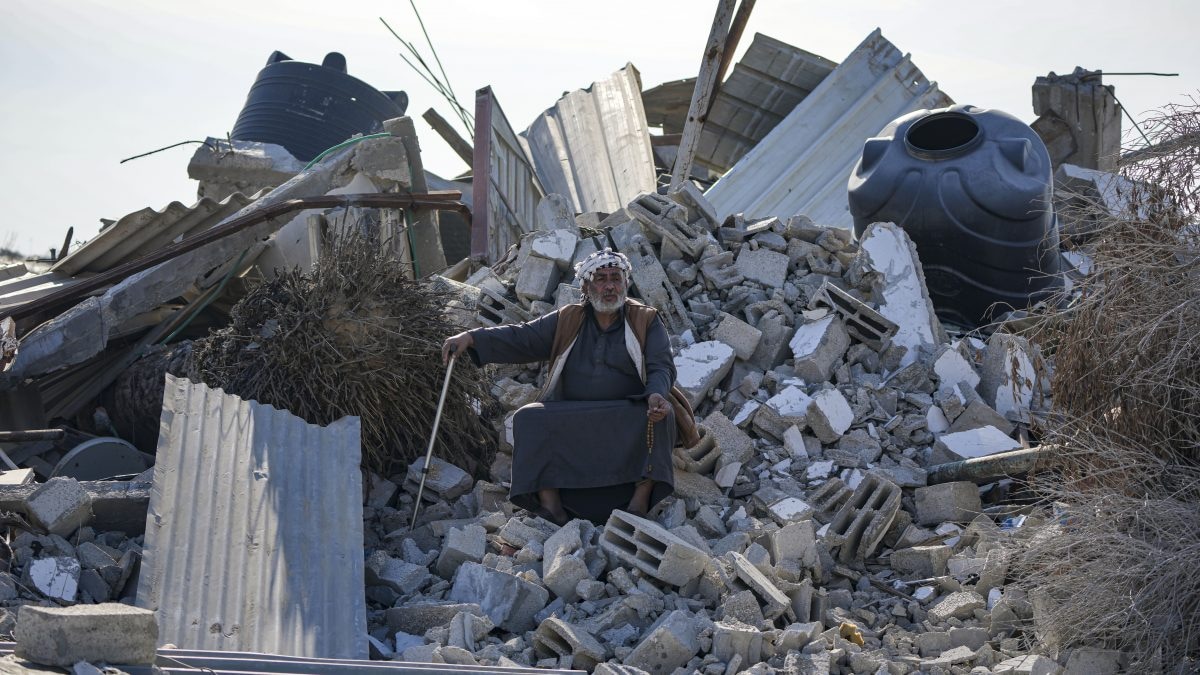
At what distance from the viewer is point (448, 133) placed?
43.2 feet

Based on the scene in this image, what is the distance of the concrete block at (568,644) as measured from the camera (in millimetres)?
4617

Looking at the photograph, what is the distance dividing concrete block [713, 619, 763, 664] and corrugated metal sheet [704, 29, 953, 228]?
7234mm

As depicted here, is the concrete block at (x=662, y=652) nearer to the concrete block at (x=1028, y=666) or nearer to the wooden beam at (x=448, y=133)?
the concrete block at (x=1028, y=666)

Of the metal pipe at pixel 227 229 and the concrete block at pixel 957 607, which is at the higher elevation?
the metal pipe at pixel 227 229

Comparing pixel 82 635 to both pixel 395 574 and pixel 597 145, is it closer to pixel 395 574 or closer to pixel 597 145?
pixel 395 574

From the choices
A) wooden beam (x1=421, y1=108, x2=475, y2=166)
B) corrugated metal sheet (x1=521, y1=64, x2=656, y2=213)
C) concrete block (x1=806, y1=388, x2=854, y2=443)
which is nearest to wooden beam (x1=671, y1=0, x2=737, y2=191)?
corrugated metal sheet (x1=521, y1=64, x2=656, y2=213)

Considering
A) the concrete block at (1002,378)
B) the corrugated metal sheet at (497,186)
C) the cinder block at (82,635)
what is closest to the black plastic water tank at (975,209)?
the concrete block at (1002,378)

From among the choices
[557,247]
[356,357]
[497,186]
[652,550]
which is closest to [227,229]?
[557,247]

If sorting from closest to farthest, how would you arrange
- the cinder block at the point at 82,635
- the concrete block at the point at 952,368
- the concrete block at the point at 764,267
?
the cinder block at the point at 82,635 → the concrete block at the point at 952,368 → the concrete block at the point at 764,267

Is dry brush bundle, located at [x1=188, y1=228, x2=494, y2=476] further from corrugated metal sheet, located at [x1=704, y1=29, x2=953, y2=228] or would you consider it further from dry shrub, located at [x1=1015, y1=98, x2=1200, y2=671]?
corrugated metal sheet, located at [x1=704, y1=29, x2=953, y2=228]

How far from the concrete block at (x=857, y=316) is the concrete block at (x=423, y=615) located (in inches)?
132

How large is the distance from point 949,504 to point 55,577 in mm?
3882

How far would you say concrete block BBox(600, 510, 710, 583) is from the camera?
5184mm

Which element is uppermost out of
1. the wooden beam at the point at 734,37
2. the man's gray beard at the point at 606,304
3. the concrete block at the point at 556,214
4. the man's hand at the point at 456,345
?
the wooden beam at the point at 734,37
